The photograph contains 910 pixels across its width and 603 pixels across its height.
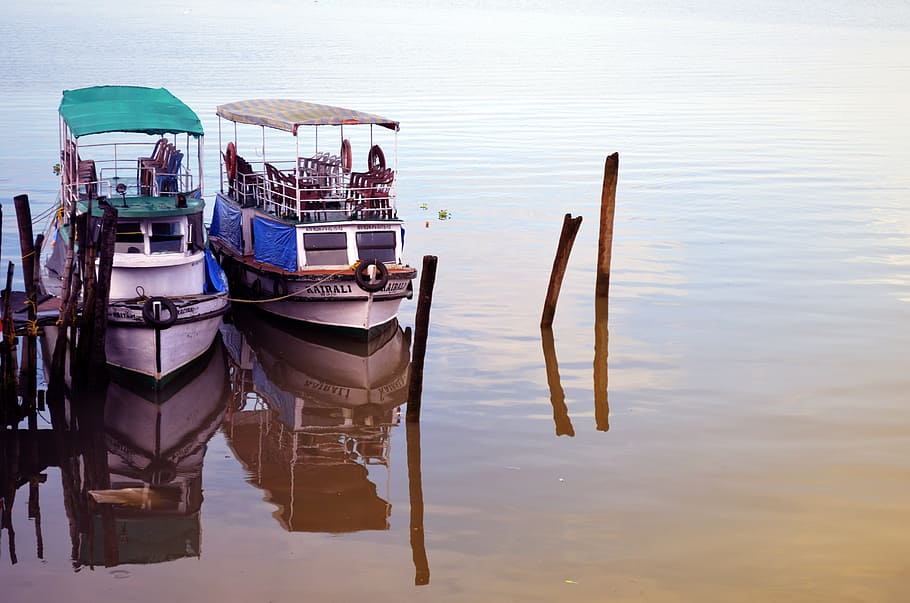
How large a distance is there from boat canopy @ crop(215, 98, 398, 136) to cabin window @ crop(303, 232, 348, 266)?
246 cm

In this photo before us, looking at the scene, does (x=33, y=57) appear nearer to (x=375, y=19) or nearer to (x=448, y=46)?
(x=448, y=46)

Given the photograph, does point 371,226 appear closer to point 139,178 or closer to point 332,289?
point 332,289

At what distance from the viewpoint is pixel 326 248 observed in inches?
1097

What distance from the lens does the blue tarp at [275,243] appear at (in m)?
27.7

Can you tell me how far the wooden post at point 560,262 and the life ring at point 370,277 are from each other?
3.55 meters

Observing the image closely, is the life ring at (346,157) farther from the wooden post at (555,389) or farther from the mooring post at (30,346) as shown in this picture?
the mooring post at (30,346)

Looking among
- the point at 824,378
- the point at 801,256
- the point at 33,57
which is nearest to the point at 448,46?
the point at 33,57

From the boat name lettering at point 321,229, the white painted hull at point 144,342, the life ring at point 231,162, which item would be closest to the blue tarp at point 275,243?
the boat name lettering at point 321,229

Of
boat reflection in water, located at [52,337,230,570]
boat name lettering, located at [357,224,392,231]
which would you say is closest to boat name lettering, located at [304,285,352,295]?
boat name lettering, located at [357,224,392,231]

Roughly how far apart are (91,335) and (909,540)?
45.5ft

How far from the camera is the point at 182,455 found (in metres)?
20.7

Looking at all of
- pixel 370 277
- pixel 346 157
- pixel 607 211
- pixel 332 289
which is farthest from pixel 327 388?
pixel 346 157

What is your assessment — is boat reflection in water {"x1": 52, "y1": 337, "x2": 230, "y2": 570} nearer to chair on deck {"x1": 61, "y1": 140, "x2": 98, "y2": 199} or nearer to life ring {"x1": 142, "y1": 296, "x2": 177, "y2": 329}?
life ring {"x1": 142, "y1": 296, "x2": 177, "y2": 329}

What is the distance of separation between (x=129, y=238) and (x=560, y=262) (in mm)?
8984
